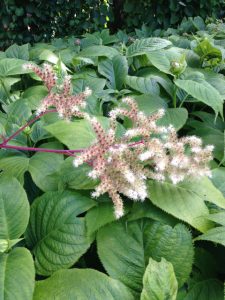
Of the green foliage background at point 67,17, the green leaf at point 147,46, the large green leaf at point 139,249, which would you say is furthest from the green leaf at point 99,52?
the green foliage background at point 67,17

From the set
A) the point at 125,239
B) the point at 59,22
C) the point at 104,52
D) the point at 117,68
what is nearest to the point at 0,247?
the point at 125,239

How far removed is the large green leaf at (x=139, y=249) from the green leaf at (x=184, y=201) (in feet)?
0.15

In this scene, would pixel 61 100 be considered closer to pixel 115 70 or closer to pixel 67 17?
pixel 115 70

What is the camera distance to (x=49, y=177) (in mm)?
1098

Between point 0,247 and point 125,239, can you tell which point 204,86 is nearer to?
point 125,239

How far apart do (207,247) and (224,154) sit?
1.05 feet

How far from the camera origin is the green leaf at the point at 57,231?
899 mm

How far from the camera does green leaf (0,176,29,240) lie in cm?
94

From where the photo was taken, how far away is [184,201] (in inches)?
39.1

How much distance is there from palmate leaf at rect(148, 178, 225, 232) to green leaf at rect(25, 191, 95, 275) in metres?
0.18

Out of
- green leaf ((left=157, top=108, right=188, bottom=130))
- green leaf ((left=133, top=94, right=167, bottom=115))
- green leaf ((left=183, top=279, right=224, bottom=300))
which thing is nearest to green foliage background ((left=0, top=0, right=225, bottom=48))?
green leaf ((left=133, top=94, right=167, bottom=115))

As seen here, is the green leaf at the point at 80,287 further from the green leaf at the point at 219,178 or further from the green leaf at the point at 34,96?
the green leaf at the point at 34,96

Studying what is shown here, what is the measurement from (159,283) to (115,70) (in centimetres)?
116

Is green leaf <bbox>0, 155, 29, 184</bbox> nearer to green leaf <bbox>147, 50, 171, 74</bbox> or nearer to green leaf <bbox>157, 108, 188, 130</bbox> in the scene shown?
green leaf <bbox>157, 108, 188, 130</bbox>
